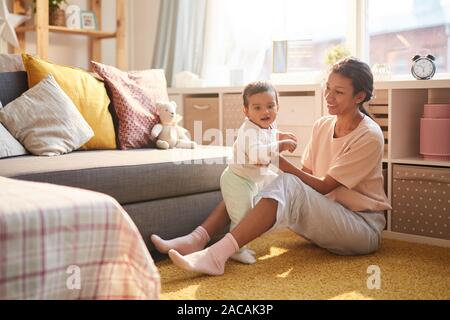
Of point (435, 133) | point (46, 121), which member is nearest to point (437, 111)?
point (435, 133)

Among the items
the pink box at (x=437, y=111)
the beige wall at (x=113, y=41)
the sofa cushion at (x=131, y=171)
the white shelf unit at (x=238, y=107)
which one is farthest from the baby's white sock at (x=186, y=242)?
the beige wall at (x=113, y=41)

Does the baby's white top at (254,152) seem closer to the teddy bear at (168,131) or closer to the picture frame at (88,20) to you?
the teddy bear at (168,131)

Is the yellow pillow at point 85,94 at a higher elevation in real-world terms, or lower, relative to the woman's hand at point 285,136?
higher

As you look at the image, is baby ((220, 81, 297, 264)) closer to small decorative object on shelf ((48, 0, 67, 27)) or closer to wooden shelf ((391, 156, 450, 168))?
wooden shelf ((391, 156, 450, 168))

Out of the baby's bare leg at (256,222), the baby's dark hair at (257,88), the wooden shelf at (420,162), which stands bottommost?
the baby's bare leg at (256,222)

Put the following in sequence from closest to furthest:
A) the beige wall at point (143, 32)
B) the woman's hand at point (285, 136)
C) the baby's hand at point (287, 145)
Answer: the baby's hand at point (287, 145), the woman's hand at point (285, 136), the beige wall at point (143, 32)

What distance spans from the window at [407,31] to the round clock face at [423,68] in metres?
0.42

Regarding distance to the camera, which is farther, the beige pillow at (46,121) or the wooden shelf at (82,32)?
the wooden shelf at (82,32)

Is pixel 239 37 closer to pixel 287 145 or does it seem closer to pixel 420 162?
pixel 420 162

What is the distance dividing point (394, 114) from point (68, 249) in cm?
197

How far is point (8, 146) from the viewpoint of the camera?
237 cm

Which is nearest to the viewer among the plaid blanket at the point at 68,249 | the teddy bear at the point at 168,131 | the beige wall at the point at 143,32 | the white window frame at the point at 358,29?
the plaid blanket at the point at 68,249

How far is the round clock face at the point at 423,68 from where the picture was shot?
279 cm
